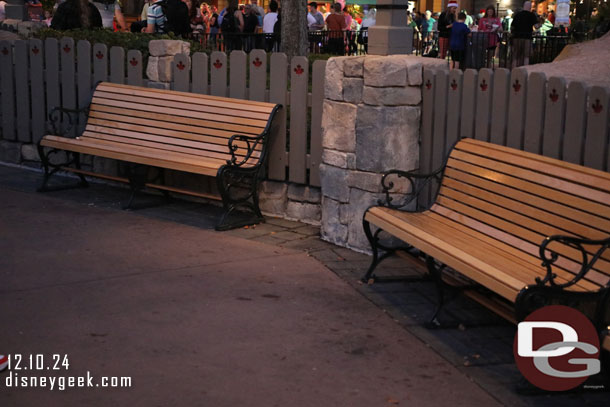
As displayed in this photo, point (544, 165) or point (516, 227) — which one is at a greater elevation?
point (544, 165)

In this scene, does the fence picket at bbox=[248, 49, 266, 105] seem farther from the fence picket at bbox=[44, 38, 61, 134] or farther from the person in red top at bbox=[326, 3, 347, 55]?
the person in red top at bbox=[326, 3, 347, 55]

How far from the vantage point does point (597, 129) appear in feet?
Result: 17.7

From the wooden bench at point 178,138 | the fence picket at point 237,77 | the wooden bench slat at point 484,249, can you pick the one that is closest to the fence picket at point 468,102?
the wooden bench slat at point 484,249

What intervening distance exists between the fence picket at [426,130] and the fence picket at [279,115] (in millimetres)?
1549

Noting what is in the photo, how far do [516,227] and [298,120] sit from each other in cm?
310

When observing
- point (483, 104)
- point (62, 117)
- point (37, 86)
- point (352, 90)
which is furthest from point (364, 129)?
point (37, 86)

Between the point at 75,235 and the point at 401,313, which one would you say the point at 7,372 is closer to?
the point at 401,313

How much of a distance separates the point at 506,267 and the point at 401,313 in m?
1.03

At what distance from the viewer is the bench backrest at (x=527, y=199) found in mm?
4855

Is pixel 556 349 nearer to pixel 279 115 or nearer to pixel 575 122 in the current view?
pixel 575 122

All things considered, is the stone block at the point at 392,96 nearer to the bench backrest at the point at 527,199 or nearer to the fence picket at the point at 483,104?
the fence picket at the point at 483,104

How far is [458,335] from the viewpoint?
545cm

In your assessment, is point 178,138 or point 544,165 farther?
point 178,138

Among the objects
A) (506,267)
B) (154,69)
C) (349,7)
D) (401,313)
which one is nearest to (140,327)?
(401,313)
